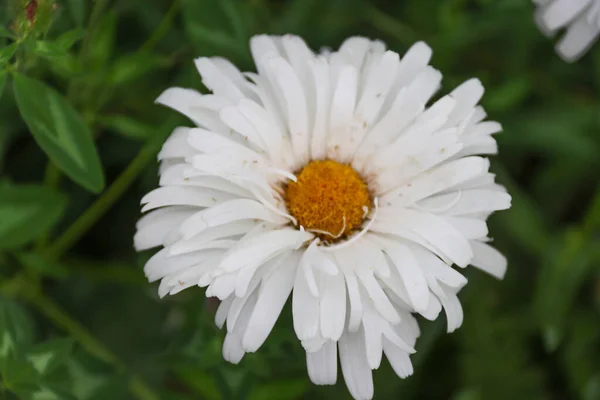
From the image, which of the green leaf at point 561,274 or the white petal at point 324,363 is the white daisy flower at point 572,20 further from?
the white petal at point 324,363

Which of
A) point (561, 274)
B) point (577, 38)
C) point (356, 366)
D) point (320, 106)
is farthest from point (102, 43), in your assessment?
point (561, 274)

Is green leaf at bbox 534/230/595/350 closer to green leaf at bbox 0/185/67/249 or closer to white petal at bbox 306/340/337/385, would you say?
white petal at bbox 306/340/337/385

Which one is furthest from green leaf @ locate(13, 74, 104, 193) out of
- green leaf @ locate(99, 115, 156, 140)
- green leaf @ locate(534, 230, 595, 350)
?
green leaf @ locate(534, 230, 595, 350)

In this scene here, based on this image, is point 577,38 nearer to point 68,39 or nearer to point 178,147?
point 178,147

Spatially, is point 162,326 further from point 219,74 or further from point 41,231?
point 219,74

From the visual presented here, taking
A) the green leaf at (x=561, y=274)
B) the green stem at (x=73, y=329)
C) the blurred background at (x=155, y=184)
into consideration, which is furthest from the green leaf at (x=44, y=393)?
the green leaf at (x=561, y=274)

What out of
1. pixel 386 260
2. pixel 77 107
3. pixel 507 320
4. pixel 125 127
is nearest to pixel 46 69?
pixel 77 107
